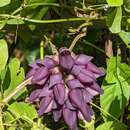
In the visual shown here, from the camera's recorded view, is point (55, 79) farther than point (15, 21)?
No

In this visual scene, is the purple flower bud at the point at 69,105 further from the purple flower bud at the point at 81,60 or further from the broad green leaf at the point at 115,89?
the broad green leaf at the point at 115,89

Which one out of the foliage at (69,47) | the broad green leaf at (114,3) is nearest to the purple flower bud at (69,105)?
the foliage at (69,47)

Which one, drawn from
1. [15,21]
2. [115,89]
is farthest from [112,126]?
[15,21]

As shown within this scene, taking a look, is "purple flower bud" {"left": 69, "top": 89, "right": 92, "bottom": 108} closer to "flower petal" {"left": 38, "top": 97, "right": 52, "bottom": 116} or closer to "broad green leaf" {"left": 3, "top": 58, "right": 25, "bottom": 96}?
"flower petal" {"left": 38, "top": 97, "right": 52, "bottom": 116}

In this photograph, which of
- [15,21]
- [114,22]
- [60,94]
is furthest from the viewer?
[15,21]

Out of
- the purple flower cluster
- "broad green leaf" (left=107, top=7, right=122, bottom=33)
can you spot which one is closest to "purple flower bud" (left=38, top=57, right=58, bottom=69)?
the purple flower cluster

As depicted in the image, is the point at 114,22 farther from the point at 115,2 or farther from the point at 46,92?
the point at 46,92

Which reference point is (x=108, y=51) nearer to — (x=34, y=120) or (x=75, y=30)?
(x=75, y=30)

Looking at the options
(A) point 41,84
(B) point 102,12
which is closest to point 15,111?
(A) point 41,84
